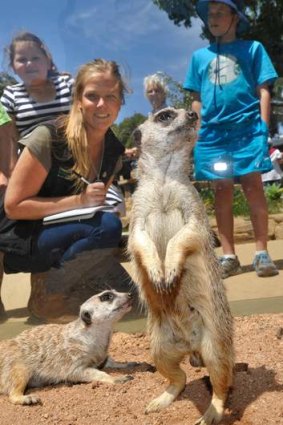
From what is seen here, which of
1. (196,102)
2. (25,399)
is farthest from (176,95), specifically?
(25,399)

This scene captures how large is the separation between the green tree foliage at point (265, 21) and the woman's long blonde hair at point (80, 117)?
0.64 meters

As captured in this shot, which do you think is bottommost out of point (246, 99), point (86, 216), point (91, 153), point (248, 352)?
point (248, 352)

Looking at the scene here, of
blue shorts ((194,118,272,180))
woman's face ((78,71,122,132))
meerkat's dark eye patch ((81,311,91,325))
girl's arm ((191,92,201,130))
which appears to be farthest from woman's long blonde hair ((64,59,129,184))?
meerkat's dark eye patch ((81,311,91,325))

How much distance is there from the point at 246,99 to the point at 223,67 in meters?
0.24

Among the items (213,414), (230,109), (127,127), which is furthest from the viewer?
(230,109)

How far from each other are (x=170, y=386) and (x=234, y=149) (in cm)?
166

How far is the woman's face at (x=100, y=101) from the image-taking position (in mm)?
2725

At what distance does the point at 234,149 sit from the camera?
3234 millimetres

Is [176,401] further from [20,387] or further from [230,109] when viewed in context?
[230,109]

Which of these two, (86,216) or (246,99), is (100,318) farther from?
(246,99)

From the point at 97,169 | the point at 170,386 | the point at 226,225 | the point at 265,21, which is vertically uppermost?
the point at 265,21

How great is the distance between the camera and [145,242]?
188 centimetres

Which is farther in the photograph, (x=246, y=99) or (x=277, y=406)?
(x=246, y=99)

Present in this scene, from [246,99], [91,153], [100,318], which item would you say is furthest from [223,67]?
[100,318]
